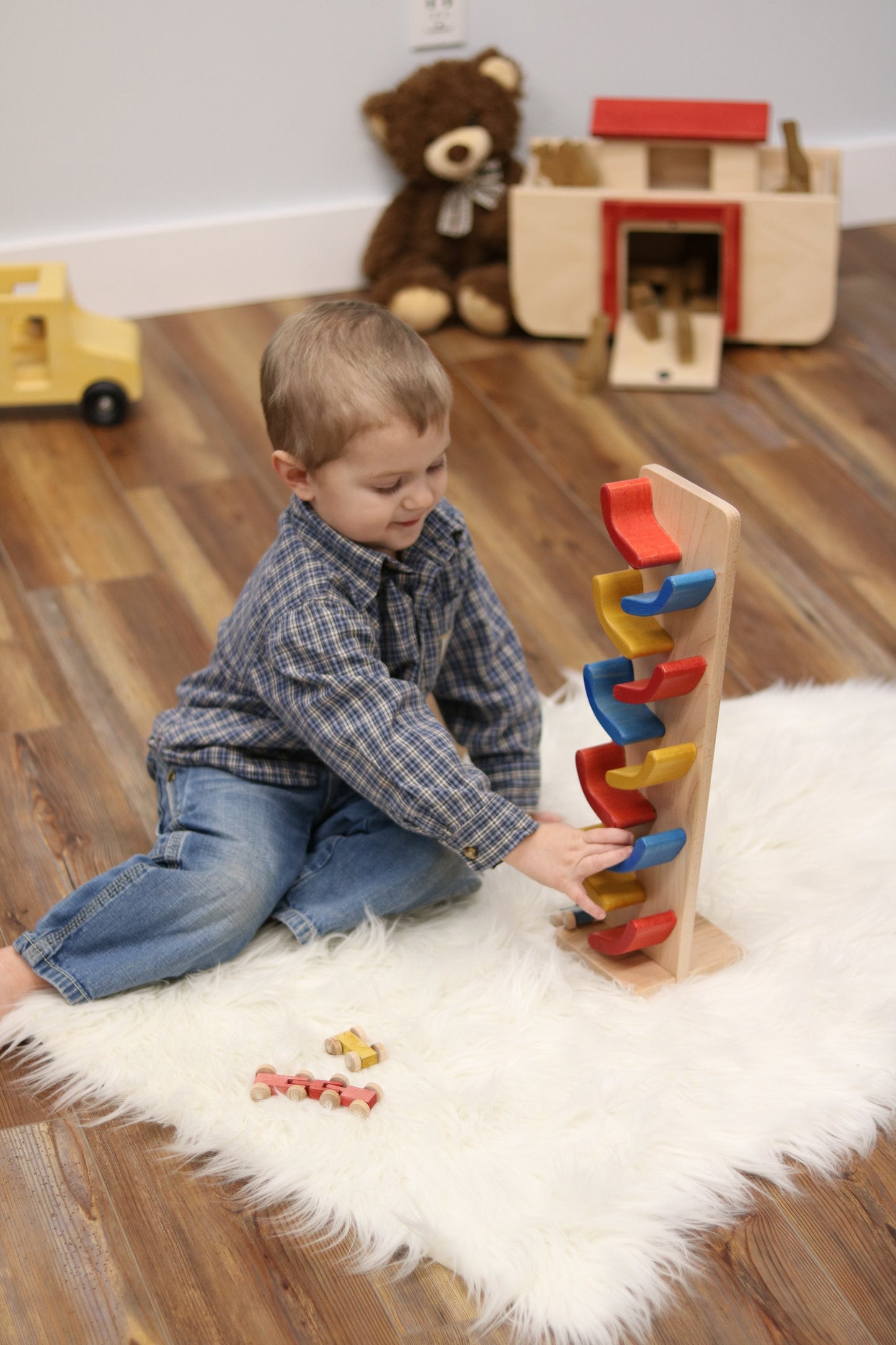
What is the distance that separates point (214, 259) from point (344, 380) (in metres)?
1.28

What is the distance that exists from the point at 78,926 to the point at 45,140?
54.3 inches

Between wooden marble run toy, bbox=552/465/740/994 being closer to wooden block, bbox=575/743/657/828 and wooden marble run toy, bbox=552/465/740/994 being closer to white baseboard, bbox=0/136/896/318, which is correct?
wooden block, bbox=575/743/657/828

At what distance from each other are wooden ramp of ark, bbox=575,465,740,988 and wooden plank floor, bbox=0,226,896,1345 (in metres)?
0.20

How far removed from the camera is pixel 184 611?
1596 mm

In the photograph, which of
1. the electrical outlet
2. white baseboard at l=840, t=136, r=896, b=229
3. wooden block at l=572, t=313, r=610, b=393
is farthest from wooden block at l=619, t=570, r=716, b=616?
white baseboard at l=840, t=136, r=896, b=229

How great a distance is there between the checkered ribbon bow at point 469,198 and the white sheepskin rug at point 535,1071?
4.12ft

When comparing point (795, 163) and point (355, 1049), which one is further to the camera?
point (795, 163)

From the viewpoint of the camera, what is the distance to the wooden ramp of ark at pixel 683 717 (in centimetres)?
94

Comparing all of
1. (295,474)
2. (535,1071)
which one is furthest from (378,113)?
(535,1071)

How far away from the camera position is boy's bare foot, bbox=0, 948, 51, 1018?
108cm

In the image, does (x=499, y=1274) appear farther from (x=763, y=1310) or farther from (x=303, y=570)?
(x=303, y=570)

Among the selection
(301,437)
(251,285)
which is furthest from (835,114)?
(301,437)

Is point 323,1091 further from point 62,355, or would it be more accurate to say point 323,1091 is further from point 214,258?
point 214,258

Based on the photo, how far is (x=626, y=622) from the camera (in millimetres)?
1002
